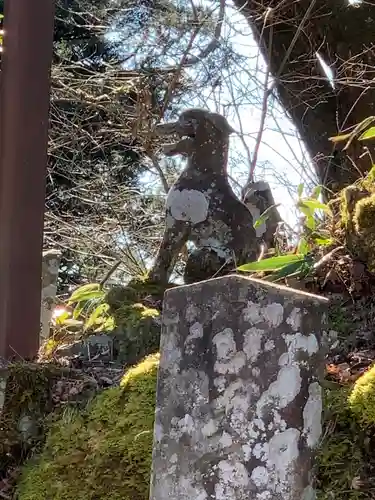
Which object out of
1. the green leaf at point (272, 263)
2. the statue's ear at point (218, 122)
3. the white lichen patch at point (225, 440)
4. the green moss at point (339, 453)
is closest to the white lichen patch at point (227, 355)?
the white lichen patch at point (225, 440)

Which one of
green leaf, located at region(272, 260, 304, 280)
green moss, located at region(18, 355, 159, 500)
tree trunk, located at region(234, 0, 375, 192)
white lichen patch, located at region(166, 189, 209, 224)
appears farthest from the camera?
tree trunk, located at region(234, 0, 375, 192)

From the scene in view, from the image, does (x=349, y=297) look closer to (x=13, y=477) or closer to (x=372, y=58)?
(x=13, y=477)

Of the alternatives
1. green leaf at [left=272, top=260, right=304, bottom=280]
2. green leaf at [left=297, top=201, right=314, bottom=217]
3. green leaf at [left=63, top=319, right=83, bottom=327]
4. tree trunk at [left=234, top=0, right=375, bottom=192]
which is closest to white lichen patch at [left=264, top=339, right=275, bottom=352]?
green leaf at [left=272, top=260, right=304, bottom=280]

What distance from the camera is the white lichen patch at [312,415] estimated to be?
1128mm

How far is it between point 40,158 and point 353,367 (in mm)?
1246

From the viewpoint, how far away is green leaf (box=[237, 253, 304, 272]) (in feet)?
6.04

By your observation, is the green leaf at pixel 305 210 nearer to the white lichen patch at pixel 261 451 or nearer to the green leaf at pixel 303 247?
the green leaf at pixel 303 247

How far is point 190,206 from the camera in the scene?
2432 millimetres

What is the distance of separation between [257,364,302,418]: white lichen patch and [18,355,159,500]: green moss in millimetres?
541

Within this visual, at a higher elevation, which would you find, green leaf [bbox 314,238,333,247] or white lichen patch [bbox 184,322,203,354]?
green leaf [bbox 314,238,333,247]

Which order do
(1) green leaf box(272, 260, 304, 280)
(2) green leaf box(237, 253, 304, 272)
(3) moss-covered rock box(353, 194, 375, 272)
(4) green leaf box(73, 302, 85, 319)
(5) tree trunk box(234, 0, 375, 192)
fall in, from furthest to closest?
(5) tree trunk box(234, 0, 375, 192) → (4) green leaf box(73, 302, 85, 319) → (3) moss-covered rock box(353, 194, 375, 272) → (1) green leaf box(272, 260, 304, 280) → (2) green leaf box(237, 253, 304, 272)

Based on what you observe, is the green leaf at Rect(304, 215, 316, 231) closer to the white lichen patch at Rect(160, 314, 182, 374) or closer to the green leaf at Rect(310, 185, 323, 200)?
the green leaf at Rect(310, 185, 323, 200)

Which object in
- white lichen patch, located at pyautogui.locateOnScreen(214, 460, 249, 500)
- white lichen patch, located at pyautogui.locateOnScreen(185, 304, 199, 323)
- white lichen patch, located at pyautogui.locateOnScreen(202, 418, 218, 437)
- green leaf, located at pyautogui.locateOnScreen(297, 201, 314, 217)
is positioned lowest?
white lichen patch, located at pyautogui.locateOnScreen(214, 460, 249, 500)

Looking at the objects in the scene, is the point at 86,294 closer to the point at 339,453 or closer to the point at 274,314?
the point at 339,453
